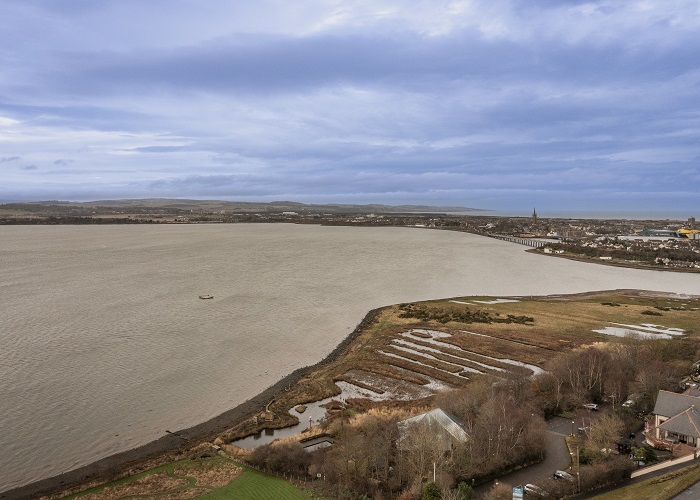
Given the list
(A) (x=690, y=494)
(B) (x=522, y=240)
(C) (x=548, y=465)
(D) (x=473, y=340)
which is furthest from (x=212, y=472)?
(B) (x=522, y=240)

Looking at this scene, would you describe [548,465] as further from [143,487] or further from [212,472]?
[143,487]

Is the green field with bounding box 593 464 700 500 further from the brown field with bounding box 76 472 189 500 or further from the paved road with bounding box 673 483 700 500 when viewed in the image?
the brown field with bounding box 76 472 189 500

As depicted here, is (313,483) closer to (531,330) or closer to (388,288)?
(531,330)

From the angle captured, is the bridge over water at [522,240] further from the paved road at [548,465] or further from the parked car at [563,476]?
the parked car at [563,476]

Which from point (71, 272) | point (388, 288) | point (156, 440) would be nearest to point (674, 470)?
point (156, 440)

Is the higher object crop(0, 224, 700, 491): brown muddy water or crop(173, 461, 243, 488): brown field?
crop(0, 224, 700, 491): brown muddy water

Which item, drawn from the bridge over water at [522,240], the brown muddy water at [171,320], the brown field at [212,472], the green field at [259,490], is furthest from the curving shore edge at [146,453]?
the bridge over water at [522,240]

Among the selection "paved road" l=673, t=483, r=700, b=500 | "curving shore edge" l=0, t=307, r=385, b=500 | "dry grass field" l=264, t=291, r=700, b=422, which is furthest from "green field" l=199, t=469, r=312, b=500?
"paved road" l=673, t=483, r=700, b=500
